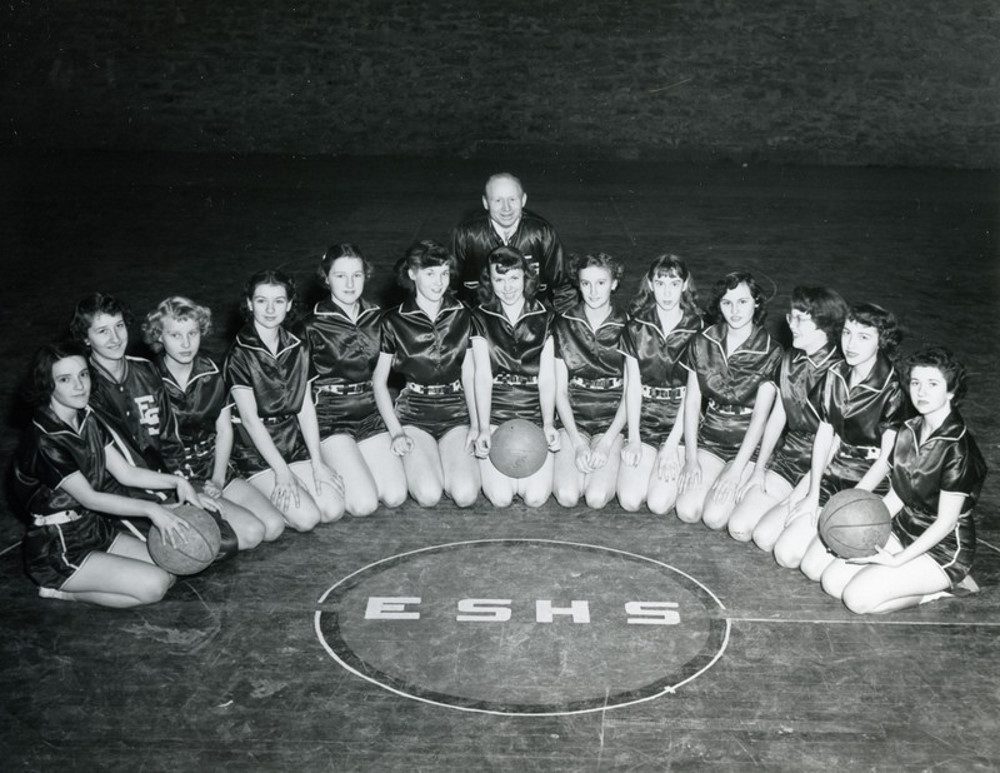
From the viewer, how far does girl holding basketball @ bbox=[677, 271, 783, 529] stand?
17.1ft

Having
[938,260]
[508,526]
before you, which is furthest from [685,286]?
[938,260]

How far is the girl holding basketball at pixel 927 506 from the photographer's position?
4.25 metres

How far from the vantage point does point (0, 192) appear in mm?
14117

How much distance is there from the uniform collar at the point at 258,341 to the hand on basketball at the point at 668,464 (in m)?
1.97

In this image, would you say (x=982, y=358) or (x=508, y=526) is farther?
(x=982, y=358)

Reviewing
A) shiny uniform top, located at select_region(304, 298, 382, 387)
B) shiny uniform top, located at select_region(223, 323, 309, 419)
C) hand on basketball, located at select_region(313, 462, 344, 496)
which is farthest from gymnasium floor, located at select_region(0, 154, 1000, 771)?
shiny uniform top, located at select_region(304, 298, 382, 387)

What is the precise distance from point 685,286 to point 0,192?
38.6ft

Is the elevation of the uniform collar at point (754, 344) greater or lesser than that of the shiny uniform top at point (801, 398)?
greater

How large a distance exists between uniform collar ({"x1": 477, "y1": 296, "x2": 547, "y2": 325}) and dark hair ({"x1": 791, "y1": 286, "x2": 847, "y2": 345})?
1.42 m

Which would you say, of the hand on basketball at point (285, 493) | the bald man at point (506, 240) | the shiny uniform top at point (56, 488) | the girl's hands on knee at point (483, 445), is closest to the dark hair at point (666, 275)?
the girl's hands on knee at point (483, 445)

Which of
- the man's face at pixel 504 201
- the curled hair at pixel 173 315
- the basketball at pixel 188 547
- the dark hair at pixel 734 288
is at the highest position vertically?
the man's face at pixel 504 201

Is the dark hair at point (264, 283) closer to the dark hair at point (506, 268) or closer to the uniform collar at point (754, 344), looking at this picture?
the dark hair at point (506, 268)

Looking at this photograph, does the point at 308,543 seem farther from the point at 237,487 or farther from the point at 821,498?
the point at 821,498

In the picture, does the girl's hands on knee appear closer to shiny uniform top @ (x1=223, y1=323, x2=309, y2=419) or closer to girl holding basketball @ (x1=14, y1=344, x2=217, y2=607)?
shiny uniform top @ (x1=223, y1=323, x2=309, y2=419)
